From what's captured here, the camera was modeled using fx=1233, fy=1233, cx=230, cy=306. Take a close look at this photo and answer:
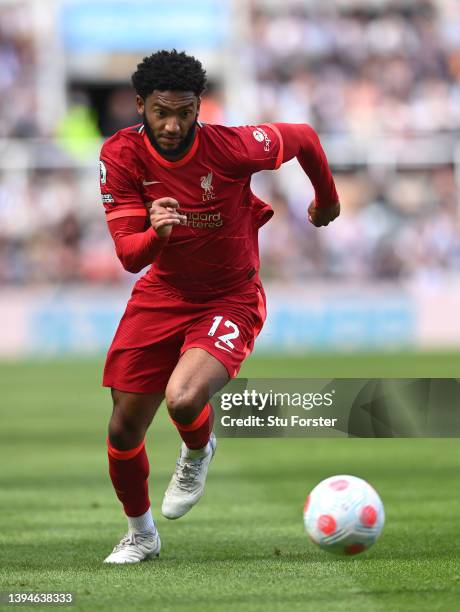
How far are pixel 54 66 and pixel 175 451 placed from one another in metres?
15.7

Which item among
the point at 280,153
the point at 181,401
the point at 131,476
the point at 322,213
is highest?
the point at 280,153

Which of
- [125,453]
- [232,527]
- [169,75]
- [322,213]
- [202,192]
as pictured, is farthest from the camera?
[232,527]

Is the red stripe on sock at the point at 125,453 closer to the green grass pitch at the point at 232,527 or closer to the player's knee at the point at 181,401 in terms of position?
the player's knee at the point at 181,401

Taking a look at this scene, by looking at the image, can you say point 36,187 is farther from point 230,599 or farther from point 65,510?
point 230,599

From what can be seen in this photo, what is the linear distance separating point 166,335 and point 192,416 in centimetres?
48

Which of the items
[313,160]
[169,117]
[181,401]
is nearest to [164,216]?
[169,117]

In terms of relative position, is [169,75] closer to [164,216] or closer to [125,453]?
[164,216]

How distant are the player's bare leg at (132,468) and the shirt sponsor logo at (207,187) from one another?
40.1 inches

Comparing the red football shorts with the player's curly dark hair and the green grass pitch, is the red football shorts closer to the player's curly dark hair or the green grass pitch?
the green grass pitch

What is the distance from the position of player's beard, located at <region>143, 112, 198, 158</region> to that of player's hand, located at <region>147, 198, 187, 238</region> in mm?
486

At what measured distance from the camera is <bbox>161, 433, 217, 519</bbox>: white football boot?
6.33 m

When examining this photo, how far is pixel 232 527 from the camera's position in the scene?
23.3ft

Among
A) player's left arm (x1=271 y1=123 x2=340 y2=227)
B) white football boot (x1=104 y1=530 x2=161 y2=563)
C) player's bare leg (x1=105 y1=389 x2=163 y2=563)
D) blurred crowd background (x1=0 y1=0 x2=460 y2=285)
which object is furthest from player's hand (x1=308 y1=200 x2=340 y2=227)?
blurred crowd background (x1=0 y1=0 x2=460 y2=285)

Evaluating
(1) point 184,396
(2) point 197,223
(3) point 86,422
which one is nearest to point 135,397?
(1) point 184,396
